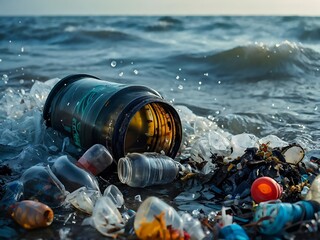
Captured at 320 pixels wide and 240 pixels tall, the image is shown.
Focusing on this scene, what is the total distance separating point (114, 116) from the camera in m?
3.08

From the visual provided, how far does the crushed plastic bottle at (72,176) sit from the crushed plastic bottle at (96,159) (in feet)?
0.43

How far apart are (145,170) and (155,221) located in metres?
1.00

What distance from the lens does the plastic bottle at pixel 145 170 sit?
301 cm

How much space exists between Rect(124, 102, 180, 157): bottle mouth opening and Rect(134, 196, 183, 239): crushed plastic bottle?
1.28m

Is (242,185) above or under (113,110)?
under

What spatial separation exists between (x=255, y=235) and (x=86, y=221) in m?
0.85

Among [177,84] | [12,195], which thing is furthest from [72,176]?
[177,84]

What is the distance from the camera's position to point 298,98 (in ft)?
20.5

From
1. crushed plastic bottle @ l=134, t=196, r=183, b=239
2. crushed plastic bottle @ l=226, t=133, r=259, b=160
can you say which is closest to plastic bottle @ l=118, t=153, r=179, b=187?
crushed plastic bottle @ l=226, t=133, r=259, b=160

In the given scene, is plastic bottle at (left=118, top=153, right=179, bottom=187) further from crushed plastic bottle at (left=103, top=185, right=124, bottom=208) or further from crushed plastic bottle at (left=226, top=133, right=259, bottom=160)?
crushed plastic bottle at (left=226, top=133, right=259, bottom=160)

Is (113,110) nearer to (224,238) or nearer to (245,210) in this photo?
(245,210)

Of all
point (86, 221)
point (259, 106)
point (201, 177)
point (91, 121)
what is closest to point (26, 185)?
point (86, 221)

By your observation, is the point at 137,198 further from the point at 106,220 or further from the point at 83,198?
the point at 106,220

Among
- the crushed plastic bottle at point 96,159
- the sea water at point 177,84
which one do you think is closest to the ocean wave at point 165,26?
the sea water at point 177,84
